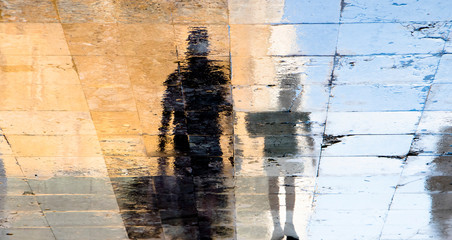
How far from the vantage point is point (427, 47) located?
427cm

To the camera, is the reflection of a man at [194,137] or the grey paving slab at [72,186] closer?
the reflection of a man at [194,137]

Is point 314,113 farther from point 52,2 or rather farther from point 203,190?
point 52,2

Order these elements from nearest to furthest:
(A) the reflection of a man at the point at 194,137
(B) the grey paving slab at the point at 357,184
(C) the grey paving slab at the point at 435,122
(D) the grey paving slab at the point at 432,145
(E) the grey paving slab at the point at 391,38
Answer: (E) the grey paving slab at the point at 391,38 → (A) the reflection of a man at the point at 194,137 → (C) the grey paving slab at the point at 435,122 → (D) the grey paving slab at the point at 432,145 → (B) the grey paving slab at the point at 357,184

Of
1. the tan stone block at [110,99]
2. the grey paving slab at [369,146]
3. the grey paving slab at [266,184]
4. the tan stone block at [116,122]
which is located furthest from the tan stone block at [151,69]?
the grey paving slab at [369,146]

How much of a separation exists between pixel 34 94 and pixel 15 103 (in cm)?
37

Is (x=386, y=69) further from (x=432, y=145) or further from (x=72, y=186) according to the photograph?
(x=72, y=186)

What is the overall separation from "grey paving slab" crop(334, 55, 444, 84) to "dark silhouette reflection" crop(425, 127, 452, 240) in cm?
121

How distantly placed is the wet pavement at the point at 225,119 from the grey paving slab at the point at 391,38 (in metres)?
0.02

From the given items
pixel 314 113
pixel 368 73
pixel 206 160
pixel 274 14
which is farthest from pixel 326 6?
pixel 206 160

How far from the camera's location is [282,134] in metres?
5.00

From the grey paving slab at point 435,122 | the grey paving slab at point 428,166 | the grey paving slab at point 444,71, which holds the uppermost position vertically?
the grey paving slab at point 444,71

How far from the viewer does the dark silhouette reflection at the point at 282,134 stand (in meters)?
4.63

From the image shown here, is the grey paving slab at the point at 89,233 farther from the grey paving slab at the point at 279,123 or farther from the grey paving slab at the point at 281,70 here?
the grey paving slab at the point at 281,70

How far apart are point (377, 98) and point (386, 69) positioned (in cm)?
47
